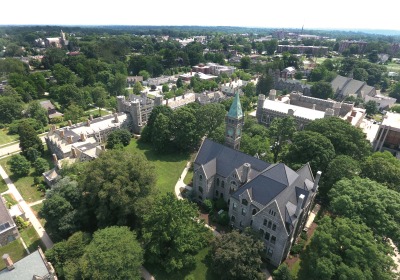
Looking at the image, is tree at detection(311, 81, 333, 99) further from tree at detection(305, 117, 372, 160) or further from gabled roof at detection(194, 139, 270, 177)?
gabled roof at detection(194, 139, 270, 177)

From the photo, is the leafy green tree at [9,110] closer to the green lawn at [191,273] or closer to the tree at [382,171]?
the green lawn at [191,273]

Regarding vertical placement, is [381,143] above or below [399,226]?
below

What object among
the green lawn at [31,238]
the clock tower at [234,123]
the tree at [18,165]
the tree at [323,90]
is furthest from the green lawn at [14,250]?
the tree at [323,90]

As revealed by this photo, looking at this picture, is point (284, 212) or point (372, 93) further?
point (372, 93)

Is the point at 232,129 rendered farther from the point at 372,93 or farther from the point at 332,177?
the point at 372,93

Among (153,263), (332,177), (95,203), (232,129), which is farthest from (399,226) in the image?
(95,203)

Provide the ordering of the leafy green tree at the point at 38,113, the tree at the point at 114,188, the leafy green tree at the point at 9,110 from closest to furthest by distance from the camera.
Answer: the tree at the point at 114,188 < the leafy green tree at the point at 38,113 < the leafy green tree at the point at 9,110

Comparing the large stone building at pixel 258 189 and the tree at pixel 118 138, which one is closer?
the large stone building at pixel 258 189

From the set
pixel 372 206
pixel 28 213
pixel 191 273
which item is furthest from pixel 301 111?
pixel 28 213
